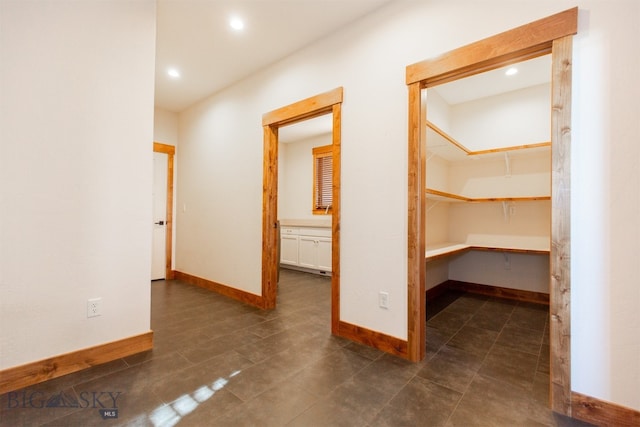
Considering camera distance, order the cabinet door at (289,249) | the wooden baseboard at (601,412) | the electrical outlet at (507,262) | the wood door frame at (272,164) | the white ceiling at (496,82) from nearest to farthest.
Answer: the wooden baseboard at (601,412) → the wood door frame at (272,164) → the white ceiling at (496,82) → the electrical outlet at (507,262) → the cabinet door at (289,249)

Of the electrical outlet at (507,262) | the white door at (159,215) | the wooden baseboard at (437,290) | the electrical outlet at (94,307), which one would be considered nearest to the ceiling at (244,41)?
the white door at (159,215)

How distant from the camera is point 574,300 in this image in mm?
1530

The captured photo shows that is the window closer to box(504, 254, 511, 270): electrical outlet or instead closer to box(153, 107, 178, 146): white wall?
box(153, 107, 178, 146): white wall

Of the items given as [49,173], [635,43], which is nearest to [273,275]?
[49,173]

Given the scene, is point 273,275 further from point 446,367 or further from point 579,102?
point 579,102

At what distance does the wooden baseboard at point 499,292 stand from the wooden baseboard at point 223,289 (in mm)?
2705

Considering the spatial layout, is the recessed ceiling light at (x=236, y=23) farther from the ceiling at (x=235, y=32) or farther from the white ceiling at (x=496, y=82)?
the white ceiling at (x=496, y=82)

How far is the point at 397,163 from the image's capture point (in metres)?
2.20

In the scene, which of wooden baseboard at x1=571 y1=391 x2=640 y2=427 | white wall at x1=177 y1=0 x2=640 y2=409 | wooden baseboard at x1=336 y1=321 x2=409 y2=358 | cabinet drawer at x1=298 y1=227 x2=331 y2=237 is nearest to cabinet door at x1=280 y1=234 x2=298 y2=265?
cabinet drawer at x1=298 y1=227 x2=331 y2=237

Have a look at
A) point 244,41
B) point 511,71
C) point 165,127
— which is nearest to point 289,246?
point 165,127

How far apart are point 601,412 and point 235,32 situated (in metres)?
3.67

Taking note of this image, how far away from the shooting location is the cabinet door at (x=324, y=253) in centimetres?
495

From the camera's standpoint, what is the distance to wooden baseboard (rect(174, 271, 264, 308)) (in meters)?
3.30

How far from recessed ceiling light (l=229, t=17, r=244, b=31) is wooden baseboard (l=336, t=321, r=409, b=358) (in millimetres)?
2759
